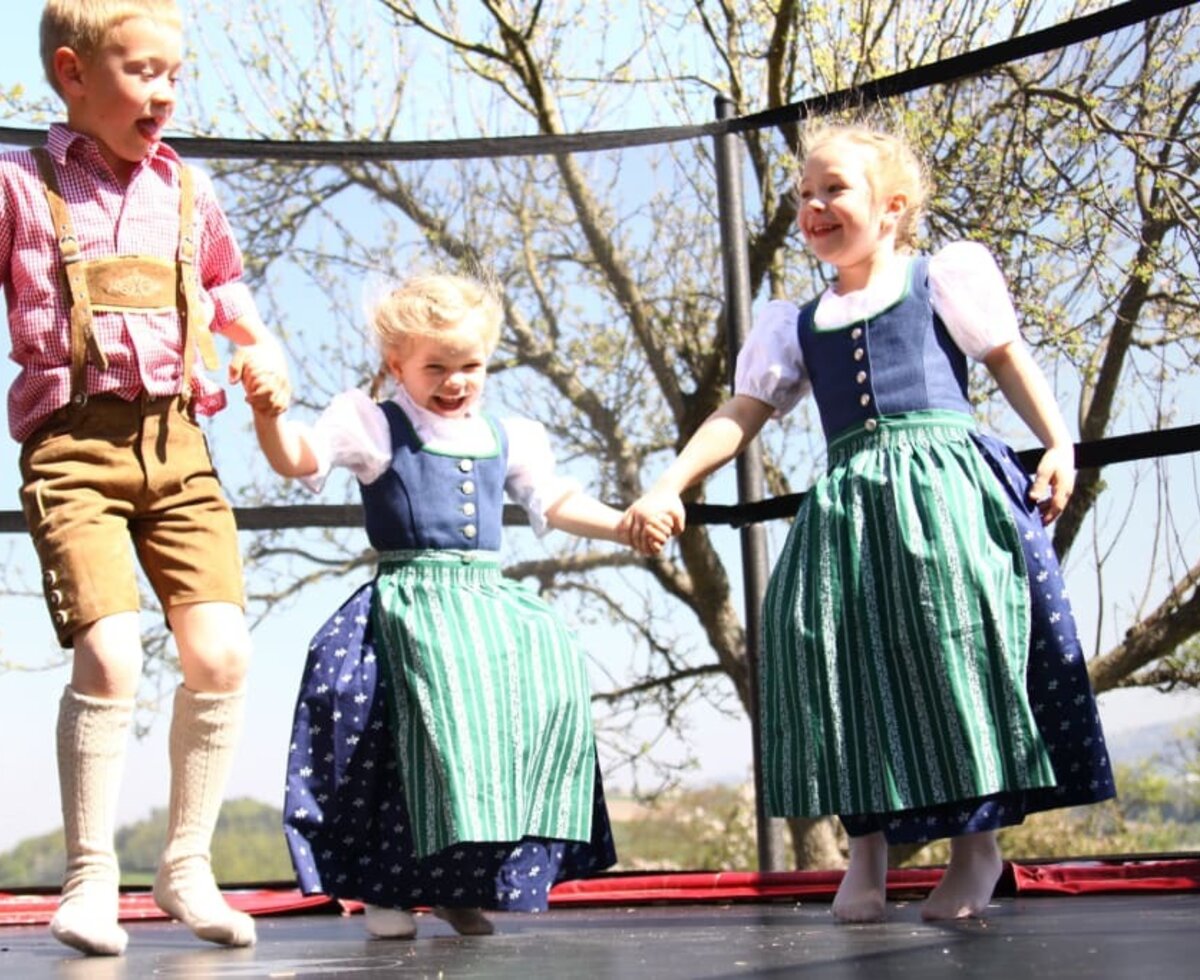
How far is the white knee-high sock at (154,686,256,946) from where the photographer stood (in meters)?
2.23

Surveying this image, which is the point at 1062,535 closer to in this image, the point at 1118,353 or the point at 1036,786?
the point at 1118,353

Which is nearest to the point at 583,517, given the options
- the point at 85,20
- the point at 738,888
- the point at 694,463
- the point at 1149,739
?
the point at 694,463

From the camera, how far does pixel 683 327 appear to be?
158 inches

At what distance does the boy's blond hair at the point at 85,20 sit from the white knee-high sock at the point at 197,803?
0.79 meters

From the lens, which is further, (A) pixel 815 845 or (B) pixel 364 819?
(A) pixel 815 845

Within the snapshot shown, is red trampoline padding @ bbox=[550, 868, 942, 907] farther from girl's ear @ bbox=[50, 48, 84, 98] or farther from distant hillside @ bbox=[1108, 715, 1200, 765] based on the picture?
girl's ear @ bbox=[50, 48, 84, 98]

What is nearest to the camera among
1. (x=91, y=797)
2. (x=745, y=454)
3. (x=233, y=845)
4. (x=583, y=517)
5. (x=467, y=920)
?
(x=91, y=797)

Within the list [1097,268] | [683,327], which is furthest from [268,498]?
[1097,268]

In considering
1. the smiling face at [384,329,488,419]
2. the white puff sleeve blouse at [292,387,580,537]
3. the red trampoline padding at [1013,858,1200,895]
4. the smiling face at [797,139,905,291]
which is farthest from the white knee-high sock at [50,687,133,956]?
the red trampoline padding at [1013,858,1200,895]

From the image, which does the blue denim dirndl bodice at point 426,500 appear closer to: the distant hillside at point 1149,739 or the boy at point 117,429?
the boy at point 117,429

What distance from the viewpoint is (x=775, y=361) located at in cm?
266

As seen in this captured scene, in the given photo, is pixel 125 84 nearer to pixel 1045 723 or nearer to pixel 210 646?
pixel 210 646

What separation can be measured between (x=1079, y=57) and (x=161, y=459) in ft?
5.91

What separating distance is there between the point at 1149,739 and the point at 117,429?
2.16 metres
